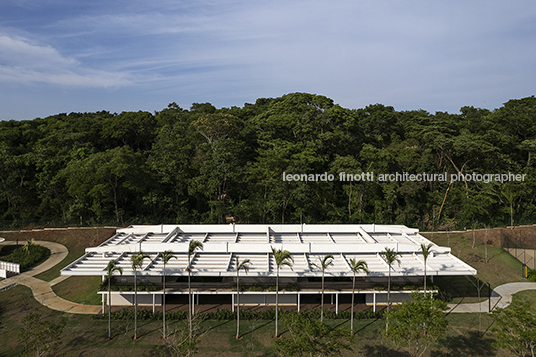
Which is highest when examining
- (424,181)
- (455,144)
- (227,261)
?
(455,144)

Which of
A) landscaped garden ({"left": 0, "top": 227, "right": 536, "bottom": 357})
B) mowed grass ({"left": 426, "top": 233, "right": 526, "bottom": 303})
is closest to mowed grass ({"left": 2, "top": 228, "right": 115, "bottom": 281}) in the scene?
landscaped garden ({"left": 0, "top": 227, "right": 536, "bottom": 357})

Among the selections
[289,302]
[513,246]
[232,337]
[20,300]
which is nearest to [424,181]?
[513,246]

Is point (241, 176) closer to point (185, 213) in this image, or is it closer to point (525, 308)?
point (185, 213)

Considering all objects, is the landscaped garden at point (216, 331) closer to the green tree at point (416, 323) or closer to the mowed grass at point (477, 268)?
the mowed grass at point (477, 268)

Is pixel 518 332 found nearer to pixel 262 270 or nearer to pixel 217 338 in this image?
pixel 262 270

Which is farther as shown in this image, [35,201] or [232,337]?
[35,201]

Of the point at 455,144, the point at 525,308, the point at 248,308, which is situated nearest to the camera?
the point at 525,308
